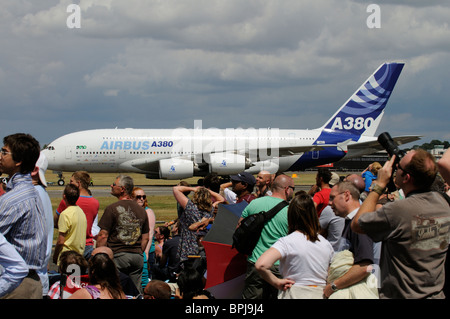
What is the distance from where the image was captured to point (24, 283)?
358cm

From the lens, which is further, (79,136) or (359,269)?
(79,136)

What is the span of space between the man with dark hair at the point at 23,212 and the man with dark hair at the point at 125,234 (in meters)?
2.46

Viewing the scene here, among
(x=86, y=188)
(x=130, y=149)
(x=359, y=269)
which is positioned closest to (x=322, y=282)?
(x=359, y=269)

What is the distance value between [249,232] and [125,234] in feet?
6.09

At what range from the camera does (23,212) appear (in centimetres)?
354

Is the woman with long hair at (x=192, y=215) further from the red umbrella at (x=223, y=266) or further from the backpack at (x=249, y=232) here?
the backpack at (x=249, y=232)

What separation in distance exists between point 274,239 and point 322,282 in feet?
3.01

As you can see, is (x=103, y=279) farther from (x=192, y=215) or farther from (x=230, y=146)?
(x=230, y=146)

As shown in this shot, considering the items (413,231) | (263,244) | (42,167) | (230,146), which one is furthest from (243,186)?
(230,146)

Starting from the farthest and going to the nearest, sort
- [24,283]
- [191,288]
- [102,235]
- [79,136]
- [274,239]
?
[79,136] → [102,235] → [274,239] → [191,288] → [24,283]

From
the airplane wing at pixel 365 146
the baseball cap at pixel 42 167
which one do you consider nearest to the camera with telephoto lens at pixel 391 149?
the baseball cap at pixel 42 167

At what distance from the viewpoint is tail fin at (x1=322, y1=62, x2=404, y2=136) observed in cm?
3459

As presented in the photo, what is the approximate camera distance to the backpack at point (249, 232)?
5180mm
